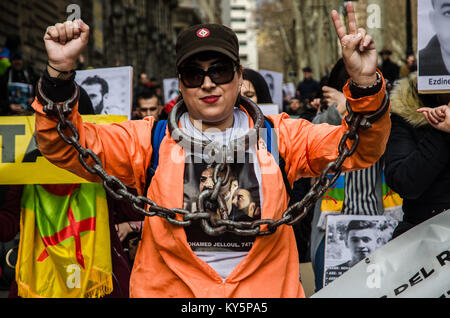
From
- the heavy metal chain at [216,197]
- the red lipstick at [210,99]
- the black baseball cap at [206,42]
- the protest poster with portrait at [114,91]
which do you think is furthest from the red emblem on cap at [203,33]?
the protest poster with portrait at [114,91]

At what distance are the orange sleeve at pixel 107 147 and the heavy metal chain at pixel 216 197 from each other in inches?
2.5

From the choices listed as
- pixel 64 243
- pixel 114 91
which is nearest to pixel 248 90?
pixel 114 91

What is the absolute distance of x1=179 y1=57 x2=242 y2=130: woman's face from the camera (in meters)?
2.81

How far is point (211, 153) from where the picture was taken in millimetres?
2727

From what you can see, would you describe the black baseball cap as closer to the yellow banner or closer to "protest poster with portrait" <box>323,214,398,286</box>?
the yellow banner

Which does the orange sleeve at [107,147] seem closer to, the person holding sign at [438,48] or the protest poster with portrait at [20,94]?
the person holding sign at [438,48]

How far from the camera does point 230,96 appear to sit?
2861mm

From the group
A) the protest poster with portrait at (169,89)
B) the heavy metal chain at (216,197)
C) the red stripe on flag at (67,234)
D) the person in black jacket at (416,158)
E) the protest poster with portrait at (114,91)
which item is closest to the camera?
the heavy metal chain at (216,197)

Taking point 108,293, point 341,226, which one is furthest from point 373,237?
point 108,293

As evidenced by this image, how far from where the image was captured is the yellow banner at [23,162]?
380 centimetres

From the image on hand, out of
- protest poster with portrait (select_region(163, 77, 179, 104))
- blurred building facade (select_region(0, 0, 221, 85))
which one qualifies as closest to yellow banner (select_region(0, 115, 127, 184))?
blurred building facade (select_region(0, 0, 221, 85))

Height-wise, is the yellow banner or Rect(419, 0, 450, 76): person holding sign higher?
Rect(419, 0, 450, 76): person holding sign

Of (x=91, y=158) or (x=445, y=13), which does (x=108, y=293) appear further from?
(x=445, y=13)

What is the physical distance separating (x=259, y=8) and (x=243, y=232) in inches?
2442
